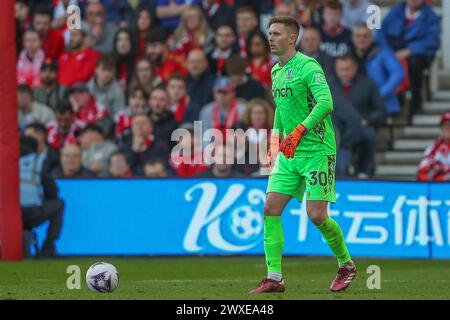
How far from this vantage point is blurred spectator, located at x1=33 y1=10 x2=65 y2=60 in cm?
2106

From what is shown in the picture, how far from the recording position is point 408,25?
19750 mm

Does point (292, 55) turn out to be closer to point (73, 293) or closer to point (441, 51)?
point (73, 293)

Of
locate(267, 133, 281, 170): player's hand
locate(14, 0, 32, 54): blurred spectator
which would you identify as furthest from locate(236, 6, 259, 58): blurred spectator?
locate(267, 133, 281, 170): player's hand

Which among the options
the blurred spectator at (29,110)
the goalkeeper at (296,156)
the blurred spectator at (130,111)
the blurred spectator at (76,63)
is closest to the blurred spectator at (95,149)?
the blurred spectator at (130,111)

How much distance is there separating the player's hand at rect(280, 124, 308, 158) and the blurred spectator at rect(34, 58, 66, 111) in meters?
9.91

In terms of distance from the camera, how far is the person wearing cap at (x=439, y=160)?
1748 cm

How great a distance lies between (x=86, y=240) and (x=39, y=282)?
15.0 feet

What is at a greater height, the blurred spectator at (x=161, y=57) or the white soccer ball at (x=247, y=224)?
the blurred spectator at (x=161, y=57)

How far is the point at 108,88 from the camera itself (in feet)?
65.9

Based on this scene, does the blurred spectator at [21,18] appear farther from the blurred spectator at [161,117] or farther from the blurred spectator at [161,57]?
the blurred spectator at [161,117]

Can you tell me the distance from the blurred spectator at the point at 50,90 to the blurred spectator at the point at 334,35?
13.7ft

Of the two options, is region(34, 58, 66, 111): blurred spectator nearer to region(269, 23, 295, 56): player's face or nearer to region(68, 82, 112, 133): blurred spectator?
region(68, 82, 112, 133): blurred spectator

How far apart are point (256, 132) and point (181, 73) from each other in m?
2.73
